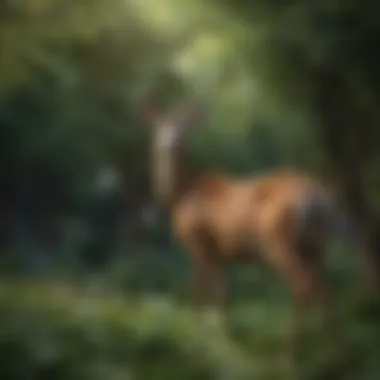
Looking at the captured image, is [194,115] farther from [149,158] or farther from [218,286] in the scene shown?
[218,286]

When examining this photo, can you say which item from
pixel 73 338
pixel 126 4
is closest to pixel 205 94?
pixel 126 4

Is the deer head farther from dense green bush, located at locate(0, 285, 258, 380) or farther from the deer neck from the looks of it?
dense green bush, located at locate(0, 285, 258, 380)

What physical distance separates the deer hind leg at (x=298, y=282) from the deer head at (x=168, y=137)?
242 mm

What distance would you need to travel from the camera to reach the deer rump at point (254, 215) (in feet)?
6.09

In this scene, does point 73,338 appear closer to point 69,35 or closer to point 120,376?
point 120,376

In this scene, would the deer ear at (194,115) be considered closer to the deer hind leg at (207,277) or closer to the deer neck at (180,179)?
the deer neck at (180,179)

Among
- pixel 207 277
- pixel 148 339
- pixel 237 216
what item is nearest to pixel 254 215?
pixel 237 216

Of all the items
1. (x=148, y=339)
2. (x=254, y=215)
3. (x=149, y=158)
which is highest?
(x=149, y=158)

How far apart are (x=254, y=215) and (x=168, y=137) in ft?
0.75

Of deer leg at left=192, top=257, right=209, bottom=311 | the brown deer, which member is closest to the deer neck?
the brown deer

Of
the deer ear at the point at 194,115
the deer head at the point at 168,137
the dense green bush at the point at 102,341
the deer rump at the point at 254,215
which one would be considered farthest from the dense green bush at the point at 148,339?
the deer ear at the point at 194,115

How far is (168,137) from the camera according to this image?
1886 mm

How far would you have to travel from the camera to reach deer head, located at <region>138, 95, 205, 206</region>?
1.89 meters

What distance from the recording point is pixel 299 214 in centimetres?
186
